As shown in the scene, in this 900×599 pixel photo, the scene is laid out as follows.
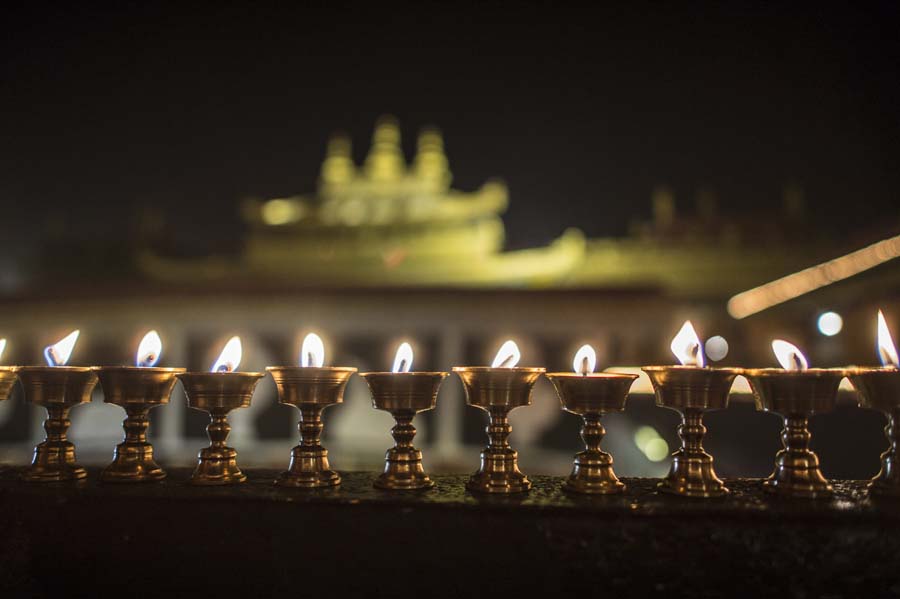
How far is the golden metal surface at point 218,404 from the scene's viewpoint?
1.16 m

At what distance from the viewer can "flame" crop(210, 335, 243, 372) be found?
4.22 feet

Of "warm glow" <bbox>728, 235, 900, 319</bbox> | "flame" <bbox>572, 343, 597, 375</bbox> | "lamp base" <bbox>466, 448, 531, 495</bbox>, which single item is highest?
"warm glow" <bbox>728, 235, 900, 319</bbox>

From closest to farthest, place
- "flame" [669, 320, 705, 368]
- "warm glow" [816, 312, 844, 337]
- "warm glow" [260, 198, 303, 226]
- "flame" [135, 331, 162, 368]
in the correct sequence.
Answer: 1. "flame" [669, 320, 705, 368]
2. "flame" [135, 331, 162, 368]
3. "warm glow" [816, 312, 844, 337]
4. "warm glow" [260, 198, 303, 226]

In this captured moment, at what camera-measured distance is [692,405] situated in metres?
1.11

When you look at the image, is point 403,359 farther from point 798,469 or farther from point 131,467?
A: point 798,469

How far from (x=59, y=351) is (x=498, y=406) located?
0.91 m

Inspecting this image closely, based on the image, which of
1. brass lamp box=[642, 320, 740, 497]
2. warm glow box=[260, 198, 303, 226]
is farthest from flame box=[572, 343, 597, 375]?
warm glow box=[260, 198, 303, 226]

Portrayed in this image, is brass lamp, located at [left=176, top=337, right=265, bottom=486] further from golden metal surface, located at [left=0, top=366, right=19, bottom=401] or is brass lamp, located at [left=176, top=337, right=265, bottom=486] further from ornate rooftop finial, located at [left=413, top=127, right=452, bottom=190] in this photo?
ornate rooftop finial, located at [left=413, top=127, right=452, bottom=190]

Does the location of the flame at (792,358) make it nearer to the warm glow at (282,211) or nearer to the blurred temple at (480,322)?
the blurred temple at (480,322)

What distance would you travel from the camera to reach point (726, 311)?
907 cm

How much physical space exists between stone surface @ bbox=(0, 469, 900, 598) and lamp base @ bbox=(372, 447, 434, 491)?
0.03 metres

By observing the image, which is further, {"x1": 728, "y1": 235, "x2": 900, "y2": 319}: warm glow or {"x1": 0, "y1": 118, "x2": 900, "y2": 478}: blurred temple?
{"x1": 0, "y1": 118, "x2": 900, "y2": 478}: blurred temple

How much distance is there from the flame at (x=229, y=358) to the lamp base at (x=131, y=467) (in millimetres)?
192

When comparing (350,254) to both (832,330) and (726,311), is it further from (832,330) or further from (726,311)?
(832,330)
